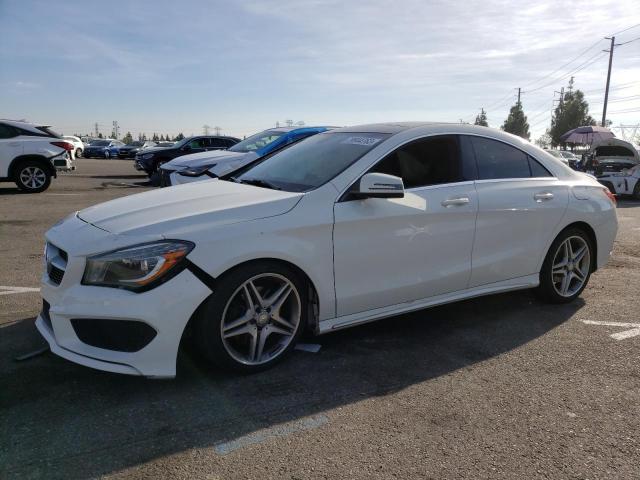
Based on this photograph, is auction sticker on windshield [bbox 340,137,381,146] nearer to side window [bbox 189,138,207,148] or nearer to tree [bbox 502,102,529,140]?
side window [bbox 189,138,207,148]

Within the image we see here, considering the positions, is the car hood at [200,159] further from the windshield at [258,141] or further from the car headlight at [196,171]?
the windshield at [258,141]

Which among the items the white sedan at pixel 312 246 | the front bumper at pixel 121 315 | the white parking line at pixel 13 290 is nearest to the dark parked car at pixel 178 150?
the white parking line at pixel 13 290

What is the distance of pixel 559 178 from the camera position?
4.84 metres

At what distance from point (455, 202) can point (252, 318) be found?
1783 millimetres

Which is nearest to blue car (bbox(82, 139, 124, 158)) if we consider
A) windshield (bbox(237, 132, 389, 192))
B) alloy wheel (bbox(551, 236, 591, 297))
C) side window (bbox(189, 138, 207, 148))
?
side window (bbox(189, 138, 207, 148))

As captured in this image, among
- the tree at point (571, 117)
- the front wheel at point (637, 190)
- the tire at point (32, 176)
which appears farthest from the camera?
the tree at point (571, 117)

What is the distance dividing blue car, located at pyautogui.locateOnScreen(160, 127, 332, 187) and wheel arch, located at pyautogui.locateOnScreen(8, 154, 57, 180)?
3.76 meters

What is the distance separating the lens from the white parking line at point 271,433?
2658mm

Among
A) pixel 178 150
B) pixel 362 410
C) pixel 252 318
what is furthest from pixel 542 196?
pixel 178 150

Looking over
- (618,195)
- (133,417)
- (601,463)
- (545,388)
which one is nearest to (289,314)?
(133,417)

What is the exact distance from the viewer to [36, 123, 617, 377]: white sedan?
2996mm

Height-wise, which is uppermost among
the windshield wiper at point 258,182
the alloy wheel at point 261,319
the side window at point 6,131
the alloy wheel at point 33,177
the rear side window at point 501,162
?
the side window at point 6,131

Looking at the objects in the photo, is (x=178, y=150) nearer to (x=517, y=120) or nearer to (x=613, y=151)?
(x=613, y=151)

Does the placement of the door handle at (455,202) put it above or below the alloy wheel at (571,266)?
above
